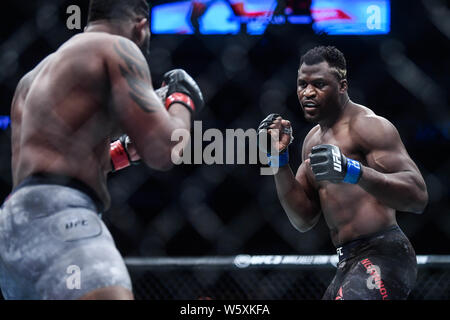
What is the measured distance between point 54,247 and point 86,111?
319 mm

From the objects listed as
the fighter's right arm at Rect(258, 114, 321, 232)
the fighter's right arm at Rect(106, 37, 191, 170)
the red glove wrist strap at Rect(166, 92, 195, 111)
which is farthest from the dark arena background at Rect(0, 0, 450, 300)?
the fighter's right arm at Rect(106, 37, 191, 170)

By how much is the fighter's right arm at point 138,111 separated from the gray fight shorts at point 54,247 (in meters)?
0.18

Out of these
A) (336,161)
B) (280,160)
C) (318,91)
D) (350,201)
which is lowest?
(350,201)

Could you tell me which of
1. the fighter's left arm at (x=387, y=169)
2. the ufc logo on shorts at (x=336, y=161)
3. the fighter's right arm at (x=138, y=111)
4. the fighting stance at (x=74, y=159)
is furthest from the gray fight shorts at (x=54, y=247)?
the fighter's left arm at (x=387, y=169)

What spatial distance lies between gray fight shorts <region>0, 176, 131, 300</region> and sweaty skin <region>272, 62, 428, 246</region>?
90cm

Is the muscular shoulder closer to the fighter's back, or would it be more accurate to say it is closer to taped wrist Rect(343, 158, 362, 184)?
taped wrist Rect(343, 158, 362, 184)

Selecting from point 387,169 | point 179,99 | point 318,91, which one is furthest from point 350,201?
point 179,99

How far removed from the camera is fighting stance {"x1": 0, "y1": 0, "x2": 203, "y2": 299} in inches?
44.7

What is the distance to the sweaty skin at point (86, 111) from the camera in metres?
1.23

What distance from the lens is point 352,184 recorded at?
192cm

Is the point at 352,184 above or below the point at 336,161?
below

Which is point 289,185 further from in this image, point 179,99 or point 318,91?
point 179,99

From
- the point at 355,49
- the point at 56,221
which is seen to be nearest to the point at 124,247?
the point at 355,49

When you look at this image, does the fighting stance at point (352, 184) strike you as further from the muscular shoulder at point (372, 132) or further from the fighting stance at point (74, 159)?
the fighting stance at point (74, 159)
